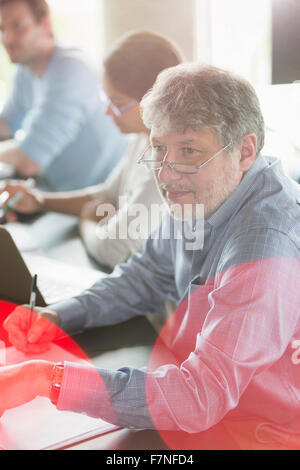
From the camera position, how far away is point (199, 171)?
35.8 inches

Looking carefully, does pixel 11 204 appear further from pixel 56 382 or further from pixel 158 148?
pixel 56 382

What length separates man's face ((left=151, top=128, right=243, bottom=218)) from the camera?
0.88m

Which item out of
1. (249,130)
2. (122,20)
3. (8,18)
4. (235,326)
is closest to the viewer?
(235,326)

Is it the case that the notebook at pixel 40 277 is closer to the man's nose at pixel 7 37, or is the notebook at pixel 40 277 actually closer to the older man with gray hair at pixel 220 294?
the older man with gray hair at pixel 220 294

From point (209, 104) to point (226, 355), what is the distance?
42 centimetres

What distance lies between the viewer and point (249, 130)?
895 millimetres

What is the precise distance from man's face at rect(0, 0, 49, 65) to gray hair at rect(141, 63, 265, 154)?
1.67m

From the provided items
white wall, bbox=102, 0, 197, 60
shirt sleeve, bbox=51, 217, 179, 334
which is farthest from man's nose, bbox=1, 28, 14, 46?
shirt sleeve, bbox=51, 217, 179, 334

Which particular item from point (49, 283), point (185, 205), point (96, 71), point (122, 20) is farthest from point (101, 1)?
point (185, 205)

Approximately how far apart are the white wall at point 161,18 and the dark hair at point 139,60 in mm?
987

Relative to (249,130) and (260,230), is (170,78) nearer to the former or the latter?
(249,130)

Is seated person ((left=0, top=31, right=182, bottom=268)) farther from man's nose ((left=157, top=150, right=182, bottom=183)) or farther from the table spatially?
man's nose ((left=157, top=150, right=182, bottom=183))

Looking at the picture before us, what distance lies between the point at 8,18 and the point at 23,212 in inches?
39.2

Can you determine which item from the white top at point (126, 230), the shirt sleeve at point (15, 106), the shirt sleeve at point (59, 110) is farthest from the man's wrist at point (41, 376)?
the shirt sleeve at point (15, 106)
